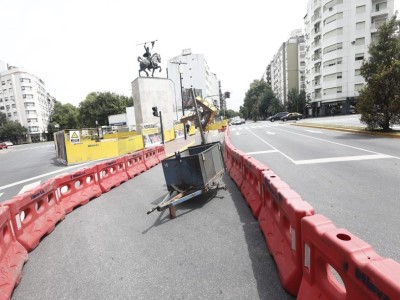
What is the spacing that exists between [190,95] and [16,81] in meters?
92.9

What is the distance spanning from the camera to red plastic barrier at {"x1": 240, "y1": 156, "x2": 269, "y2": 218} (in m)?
4.44

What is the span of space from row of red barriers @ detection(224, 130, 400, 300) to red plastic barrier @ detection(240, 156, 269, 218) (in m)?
0.68

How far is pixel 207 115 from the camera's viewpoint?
10352 millimetres

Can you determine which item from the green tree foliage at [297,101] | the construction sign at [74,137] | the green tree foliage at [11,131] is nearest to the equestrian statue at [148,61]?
the construction sign at [74,137]

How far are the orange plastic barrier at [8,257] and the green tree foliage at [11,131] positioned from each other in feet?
268

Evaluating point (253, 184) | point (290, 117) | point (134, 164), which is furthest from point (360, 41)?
point (253, 184)

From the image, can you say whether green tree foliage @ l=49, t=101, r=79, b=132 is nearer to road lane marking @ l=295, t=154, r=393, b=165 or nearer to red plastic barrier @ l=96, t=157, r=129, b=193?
red plastic barrier @ l=96, t=157, r=129, b=193

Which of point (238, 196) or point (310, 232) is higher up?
point (310, 232)

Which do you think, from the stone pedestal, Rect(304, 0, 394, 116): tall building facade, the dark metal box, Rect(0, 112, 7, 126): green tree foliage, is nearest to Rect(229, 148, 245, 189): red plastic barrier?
the dark metal box

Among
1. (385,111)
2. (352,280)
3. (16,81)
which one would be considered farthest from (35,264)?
(16,81)

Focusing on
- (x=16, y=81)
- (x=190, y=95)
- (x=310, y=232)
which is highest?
(x=16, y=81)

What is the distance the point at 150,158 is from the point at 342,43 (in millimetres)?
54312

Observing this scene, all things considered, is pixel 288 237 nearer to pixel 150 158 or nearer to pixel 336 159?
pixel 336 159

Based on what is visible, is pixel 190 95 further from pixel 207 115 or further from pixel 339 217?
pixel 339 217
